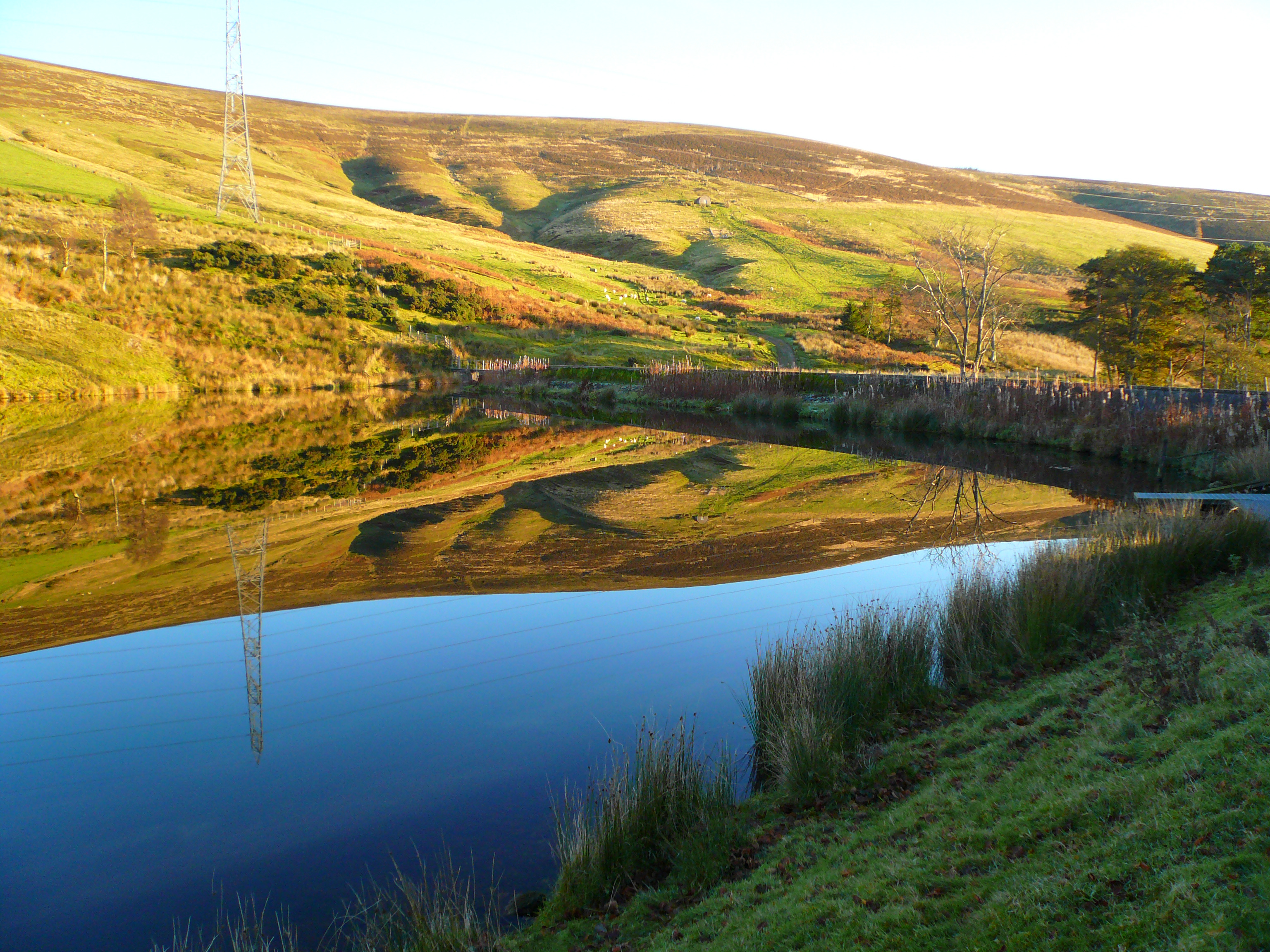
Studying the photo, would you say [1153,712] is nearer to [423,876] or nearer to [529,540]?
[423,876]

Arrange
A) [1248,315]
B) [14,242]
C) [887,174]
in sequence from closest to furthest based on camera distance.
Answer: [1248,315] → [14,242] → [887,174]

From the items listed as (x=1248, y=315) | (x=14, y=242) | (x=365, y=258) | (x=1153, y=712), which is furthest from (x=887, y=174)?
(x=1153, y=712)

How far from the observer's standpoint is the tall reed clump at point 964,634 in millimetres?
5637

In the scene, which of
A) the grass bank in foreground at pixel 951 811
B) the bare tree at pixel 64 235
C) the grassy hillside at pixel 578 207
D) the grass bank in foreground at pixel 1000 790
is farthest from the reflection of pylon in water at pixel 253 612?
the bare tree at pixel 64 235

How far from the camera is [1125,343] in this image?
34219 millimetres

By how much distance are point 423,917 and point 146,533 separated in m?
11.9

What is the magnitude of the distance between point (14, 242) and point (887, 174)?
123 m

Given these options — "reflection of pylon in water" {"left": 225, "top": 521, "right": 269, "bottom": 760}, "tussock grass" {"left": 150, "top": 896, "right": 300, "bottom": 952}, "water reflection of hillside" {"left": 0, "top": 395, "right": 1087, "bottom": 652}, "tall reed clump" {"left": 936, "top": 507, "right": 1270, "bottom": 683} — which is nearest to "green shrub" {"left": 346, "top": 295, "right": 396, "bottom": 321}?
"water reflection of hillside" {"left": 0, "top": 395, "right": 1087, "bottom": 652}

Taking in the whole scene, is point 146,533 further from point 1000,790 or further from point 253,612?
point 1000,790

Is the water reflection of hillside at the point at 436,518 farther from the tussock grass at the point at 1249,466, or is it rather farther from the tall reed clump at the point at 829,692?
the tall reed clump at the point at 829,692

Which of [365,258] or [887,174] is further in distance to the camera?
[887,174]

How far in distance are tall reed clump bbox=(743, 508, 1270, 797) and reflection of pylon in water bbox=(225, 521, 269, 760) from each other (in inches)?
159

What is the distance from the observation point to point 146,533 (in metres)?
13.3

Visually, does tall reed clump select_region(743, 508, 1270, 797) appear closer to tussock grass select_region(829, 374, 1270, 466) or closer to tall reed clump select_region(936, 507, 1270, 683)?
tall reed clump select_region(936, 507, 1270, 683)
